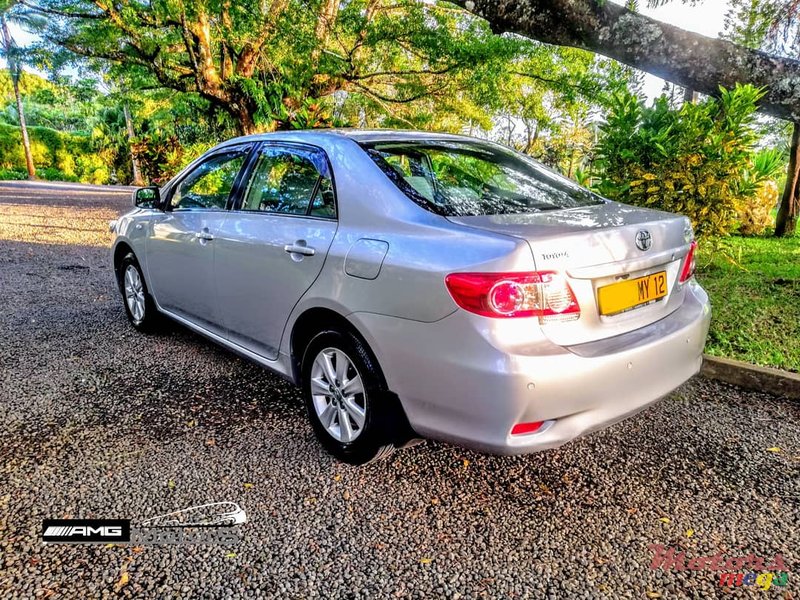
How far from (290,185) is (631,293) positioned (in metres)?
1.88

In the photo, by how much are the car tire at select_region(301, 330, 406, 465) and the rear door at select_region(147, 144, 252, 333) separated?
1096mm

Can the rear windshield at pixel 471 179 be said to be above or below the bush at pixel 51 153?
above

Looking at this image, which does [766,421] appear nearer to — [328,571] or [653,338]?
[653,338]

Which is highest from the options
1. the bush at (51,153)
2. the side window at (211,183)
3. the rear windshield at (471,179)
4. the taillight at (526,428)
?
the rear windshield at (471,179)

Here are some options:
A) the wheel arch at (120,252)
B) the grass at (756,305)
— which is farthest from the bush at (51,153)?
the grass at (756,305)

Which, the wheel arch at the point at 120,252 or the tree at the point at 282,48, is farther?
the tree at the point at 282,48

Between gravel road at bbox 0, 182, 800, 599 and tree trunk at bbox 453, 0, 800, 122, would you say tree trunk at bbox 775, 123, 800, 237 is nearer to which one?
tree trunk at bbox 453, 0, 800, 122

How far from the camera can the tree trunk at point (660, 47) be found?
5.12 metres

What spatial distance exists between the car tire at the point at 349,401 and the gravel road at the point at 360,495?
14cm

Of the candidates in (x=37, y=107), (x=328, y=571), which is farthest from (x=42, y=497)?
(x=37, y=107)

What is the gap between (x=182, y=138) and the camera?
21.0 metres

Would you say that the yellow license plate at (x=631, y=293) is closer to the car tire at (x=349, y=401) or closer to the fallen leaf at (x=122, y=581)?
the car tire at (x=349, y=401)

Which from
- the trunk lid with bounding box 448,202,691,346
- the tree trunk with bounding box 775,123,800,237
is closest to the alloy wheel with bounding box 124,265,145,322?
the trunk lid with bounding box 448,202,691,346

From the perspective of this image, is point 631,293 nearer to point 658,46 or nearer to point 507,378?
point 507,378
